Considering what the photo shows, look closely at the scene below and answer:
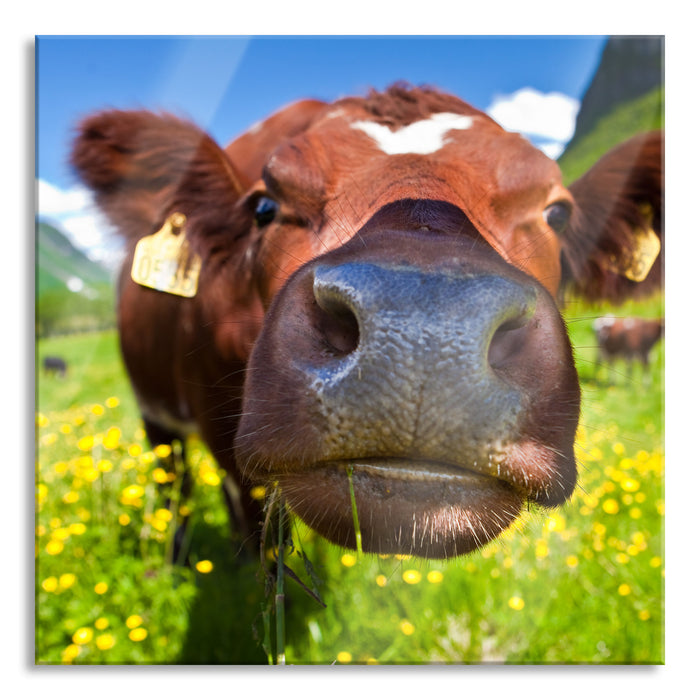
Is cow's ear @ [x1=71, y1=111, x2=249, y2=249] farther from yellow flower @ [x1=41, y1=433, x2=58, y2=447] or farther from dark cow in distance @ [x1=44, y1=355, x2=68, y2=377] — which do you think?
yellow flower @ [x1=41, y1=433, x2=58, y2=447]

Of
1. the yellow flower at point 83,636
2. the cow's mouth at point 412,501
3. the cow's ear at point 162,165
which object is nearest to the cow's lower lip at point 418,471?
the cow's mouth at point 412,501

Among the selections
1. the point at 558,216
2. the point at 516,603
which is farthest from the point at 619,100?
the point at 516,603

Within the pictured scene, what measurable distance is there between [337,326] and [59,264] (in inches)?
59.1

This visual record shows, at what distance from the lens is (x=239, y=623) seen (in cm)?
220

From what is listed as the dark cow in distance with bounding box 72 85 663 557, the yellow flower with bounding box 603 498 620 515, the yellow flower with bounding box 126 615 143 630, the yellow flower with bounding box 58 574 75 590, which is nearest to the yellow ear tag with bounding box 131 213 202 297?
the dark cow in distance with bounding box 72 85 663 557

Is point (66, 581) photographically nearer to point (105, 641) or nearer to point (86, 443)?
point (105, 641)

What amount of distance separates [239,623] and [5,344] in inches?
51.5

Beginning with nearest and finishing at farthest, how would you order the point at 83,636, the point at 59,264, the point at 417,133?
the point at 417,133, the point at 83,636, the point at 59,264

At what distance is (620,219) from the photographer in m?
2.07

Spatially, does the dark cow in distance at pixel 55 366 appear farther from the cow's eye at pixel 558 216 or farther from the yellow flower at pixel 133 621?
the cow's eye at pixel 558 216

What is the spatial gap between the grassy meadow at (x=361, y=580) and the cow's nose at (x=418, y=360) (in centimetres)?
100
